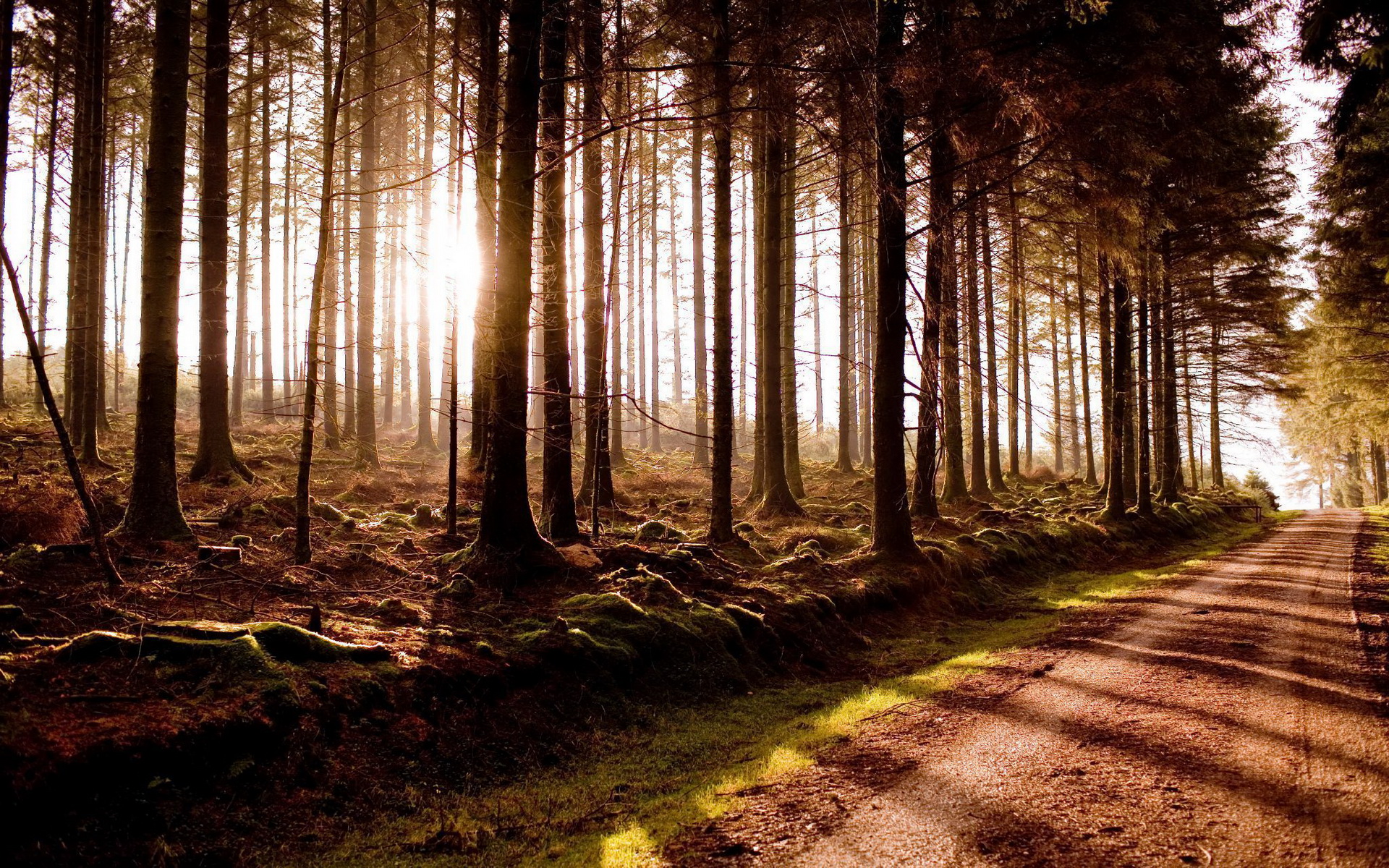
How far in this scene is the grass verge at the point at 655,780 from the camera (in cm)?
342

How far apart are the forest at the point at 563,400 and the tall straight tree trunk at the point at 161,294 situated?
43 mm

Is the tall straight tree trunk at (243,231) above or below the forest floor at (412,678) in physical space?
above

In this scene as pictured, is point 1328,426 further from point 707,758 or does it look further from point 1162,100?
point 707,758

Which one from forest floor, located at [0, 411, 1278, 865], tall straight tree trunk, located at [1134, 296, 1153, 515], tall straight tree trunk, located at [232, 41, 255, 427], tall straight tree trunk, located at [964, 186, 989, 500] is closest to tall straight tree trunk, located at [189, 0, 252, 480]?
forest floor, located at [0, 411, 1278, 865]

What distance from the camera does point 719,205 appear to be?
1080cm

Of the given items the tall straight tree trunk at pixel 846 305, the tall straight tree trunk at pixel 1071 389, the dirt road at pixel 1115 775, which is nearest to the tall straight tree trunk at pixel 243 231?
the tall straight tree trunk at pixel 846 305

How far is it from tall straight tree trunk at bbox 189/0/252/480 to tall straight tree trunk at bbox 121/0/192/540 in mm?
4009

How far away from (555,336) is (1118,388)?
49.1ft

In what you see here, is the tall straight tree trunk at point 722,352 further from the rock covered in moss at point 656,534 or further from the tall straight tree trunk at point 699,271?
the tall straight tree trunk at point 699,271

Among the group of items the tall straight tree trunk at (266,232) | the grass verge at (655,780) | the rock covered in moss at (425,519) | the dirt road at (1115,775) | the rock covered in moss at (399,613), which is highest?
the tall straight tree trunk at (266,232)

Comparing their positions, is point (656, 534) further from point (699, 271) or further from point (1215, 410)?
point (1215, 410)

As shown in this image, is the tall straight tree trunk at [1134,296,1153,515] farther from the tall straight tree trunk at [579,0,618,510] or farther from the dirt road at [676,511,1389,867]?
the tall straight tree trunk at [579,0,618,510]

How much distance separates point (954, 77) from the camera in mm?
8719

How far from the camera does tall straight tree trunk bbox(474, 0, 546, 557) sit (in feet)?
22.9
